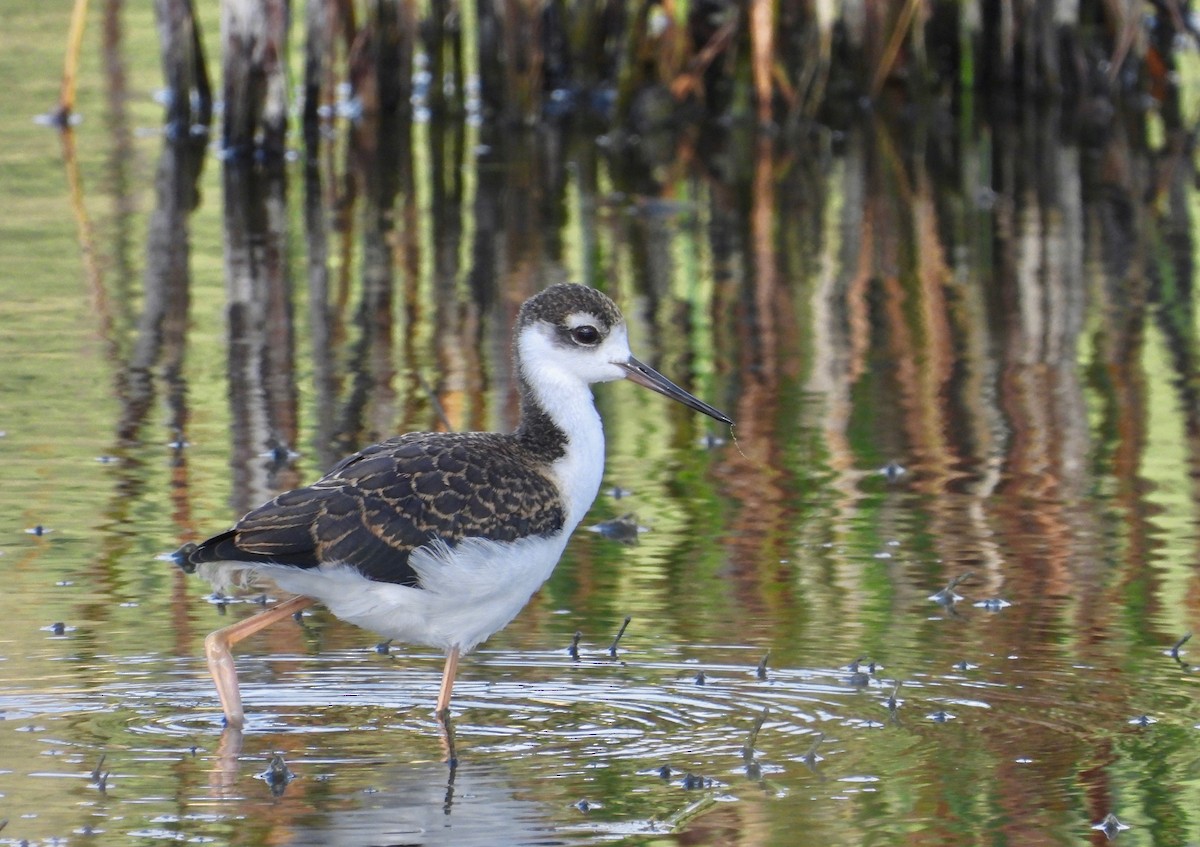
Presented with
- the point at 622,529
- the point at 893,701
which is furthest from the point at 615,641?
the point at 622,529

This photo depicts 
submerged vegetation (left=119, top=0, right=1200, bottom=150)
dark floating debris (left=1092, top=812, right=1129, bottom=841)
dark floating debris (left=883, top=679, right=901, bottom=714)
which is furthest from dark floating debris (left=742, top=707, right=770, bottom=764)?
submerged vegetation (left=119, top=0, right=1200, bottom=150)

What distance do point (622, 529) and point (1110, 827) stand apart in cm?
307

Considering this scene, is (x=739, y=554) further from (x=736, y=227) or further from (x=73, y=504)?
Answer: (x=736, y=227)

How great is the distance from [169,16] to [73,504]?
814 centimetres

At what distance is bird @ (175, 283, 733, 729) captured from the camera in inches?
253

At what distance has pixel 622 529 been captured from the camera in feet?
27.8

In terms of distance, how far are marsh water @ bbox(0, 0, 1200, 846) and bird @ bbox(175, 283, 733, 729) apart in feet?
0.88

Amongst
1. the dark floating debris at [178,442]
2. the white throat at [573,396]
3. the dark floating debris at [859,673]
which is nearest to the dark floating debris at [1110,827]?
the dark floating debris at [859,673]

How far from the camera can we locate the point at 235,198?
15477mm

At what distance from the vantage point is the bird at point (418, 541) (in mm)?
6430

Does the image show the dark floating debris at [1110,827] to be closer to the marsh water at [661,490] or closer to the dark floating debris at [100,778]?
the marsh water at [661,490]

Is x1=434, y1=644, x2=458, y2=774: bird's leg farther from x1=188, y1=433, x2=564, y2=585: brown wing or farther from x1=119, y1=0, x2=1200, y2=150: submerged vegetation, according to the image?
x1=119, y1=0, x2=1200, y2=150: submerged vegetation

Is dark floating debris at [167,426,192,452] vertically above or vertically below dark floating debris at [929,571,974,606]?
above

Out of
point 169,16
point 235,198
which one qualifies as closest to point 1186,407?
point 235,198
